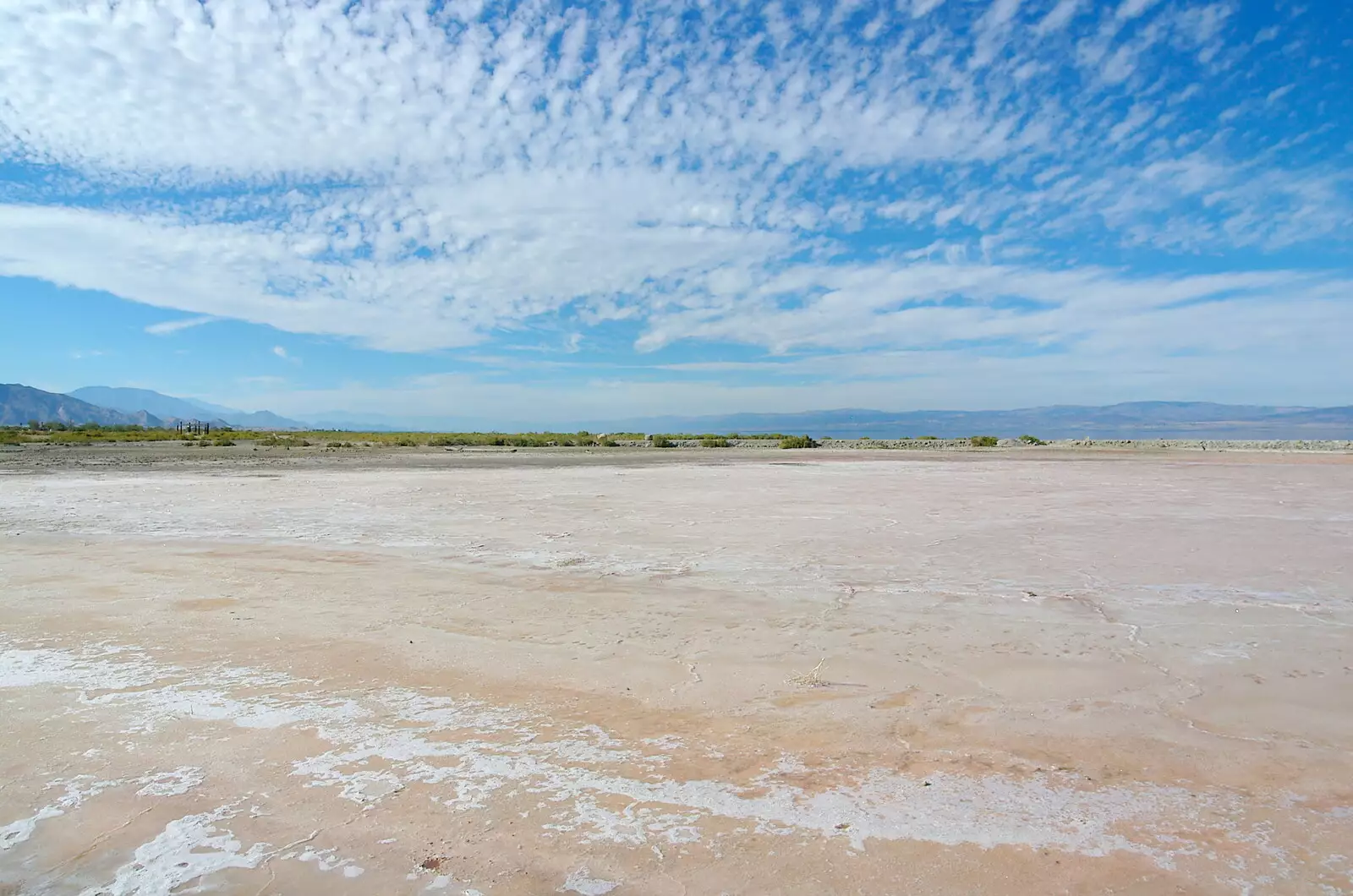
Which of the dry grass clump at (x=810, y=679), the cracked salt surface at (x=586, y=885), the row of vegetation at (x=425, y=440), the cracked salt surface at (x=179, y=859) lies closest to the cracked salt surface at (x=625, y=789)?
the cracked salt surface at (x=586, y=885)

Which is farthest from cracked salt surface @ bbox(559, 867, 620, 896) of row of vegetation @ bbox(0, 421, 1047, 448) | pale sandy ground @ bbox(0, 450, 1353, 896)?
row of vegetation @ bbox(0, 421, 1047, 448)

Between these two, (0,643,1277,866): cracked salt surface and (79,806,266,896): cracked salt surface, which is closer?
(79,806,266,896): cracked salt surface

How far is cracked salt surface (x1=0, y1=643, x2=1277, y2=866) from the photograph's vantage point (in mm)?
3023

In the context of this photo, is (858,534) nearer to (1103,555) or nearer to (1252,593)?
(1103,555)

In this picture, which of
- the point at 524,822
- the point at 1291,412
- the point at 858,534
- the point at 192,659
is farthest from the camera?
the point at 1291,412

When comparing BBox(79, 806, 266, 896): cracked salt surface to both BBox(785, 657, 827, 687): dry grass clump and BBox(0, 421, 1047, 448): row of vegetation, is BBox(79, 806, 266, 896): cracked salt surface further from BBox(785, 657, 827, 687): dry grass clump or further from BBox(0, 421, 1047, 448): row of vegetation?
BBox(0, 421, 1047, 448): row of vegetation

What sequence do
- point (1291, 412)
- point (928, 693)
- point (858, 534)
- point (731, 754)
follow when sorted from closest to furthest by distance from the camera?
point (731, 754)
point (928, 693)
point (858, 534)
point (1291, 412)

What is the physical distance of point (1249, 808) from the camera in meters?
3.16

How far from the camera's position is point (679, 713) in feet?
14.0

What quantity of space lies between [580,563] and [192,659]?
3826 millimetres

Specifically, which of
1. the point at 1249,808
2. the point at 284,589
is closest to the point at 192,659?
the point at 284,589

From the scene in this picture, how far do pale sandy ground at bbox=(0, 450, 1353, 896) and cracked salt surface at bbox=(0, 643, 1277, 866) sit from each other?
2 cm

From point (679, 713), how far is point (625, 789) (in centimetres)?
92

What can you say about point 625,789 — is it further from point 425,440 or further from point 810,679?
point 425,440
